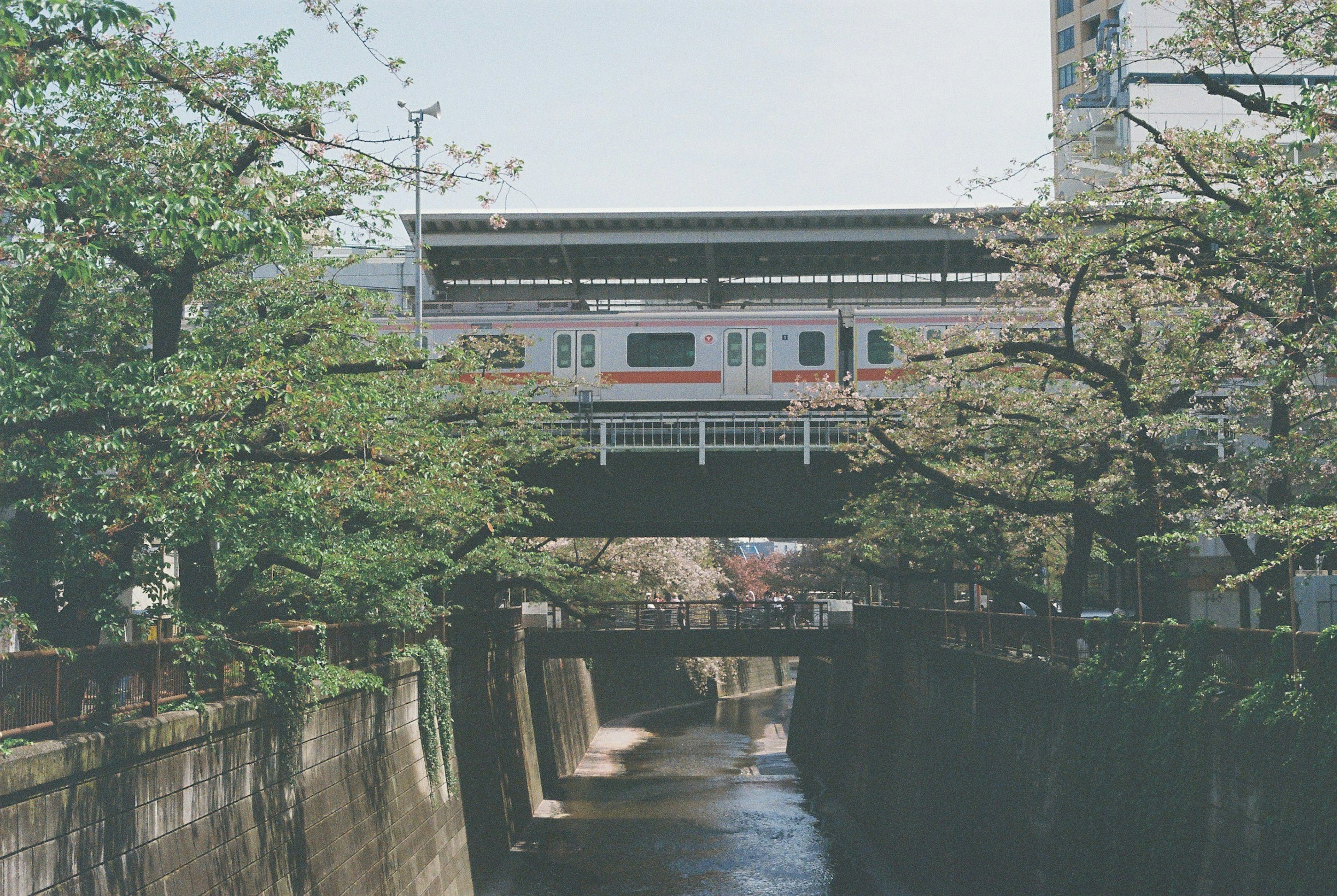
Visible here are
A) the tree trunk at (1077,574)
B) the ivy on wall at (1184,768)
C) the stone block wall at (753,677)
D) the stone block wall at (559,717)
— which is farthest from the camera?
the stone block wall at (753,677)

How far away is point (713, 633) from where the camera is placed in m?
35.7

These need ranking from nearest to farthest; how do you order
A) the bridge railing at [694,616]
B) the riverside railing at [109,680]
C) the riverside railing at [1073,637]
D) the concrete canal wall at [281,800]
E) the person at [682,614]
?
the riverside railing at [109,680] → the concrete canal wall at [281,800] → the riverside railing at [1073,637] → the bridge railing at [694,616] → the person at [682,614]

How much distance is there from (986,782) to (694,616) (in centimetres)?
1962

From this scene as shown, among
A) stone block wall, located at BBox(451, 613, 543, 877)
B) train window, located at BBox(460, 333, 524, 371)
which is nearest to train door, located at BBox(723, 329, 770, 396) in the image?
train window, located at BBox(460, 333, 524, 371)

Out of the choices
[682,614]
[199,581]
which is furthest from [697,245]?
[199,581]

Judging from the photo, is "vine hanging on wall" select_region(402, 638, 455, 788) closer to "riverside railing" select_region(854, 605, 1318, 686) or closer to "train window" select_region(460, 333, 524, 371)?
"train window" select_region(460, 333, 524, 371)

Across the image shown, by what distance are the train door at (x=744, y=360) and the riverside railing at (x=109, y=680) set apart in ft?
58.2

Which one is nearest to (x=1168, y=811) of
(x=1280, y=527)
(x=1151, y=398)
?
(x=1280, y=527)

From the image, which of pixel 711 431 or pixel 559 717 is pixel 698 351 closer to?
pixel 711 431

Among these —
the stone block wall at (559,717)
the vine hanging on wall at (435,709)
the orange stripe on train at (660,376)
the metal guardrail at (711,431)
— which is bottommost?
the stone block wall at (559,717)

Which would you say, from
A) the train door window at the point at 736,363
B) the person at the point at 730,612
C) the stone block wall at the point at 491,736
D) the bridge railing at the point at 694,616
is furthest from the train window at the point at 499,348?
the person at the point at 730,612

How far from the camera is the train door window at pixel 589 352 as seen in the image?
104 ft

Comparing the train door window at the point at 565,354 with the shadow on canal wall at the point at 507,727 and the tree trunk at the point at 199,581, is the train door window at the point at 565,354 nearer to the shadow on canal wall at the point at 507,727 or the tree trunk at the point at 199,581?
the shadow on canal wall at the point at 507,727

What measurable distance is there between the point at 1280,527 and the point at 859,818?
22369mm
